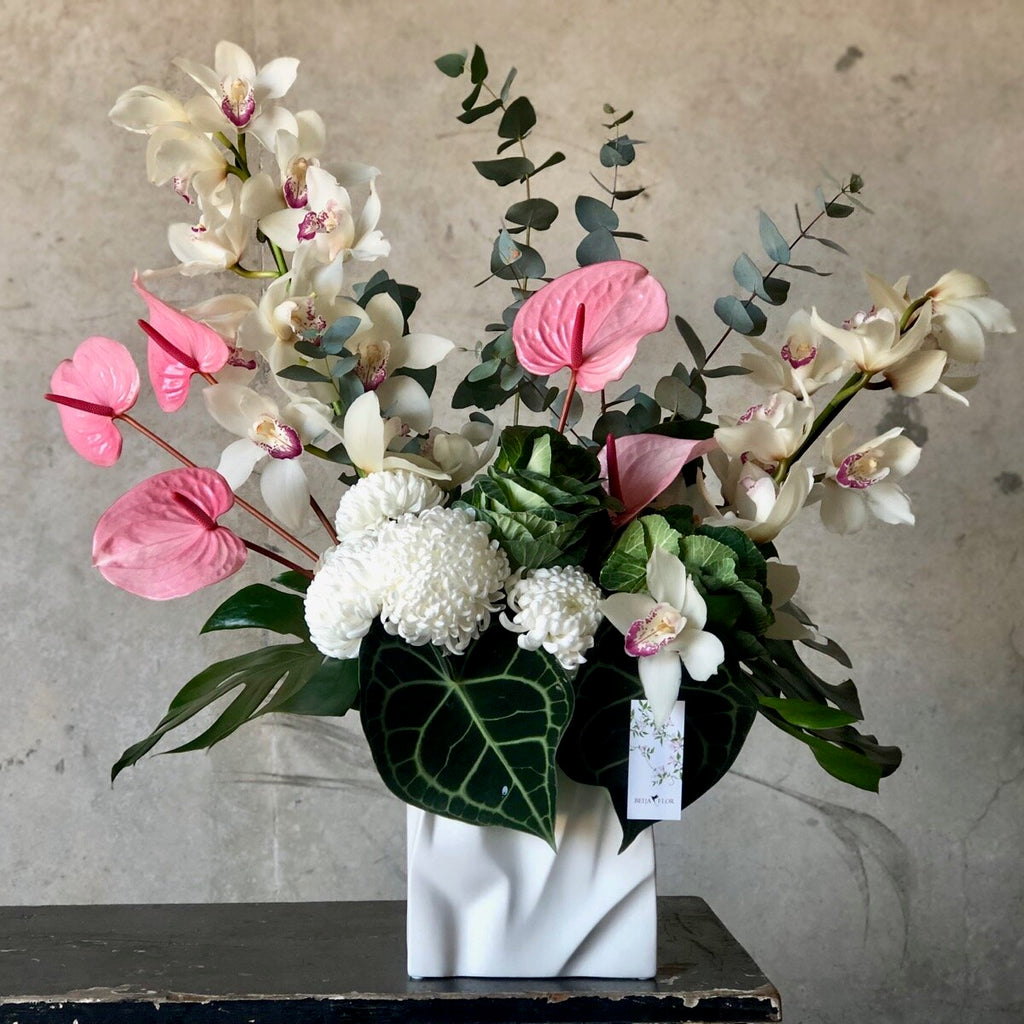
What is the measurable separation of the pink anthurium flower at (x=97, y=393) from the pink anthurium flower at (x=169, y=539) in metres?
0.07

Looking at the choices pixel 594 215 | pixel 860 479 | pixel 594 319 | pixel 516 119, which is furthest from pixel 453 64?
pixel 860 479

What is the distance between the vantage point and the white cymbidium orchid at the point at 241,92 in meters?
0.93

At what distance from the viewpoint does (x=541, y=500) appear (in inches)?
33.0

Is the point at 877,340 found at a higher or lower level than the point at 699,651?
higher

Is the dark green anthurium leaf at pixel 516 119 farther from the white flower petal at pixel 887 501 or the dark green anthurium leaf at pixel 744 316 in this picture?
the white flower petal at pixel 887 501

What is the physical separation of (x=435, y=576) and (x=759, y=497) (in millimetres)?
269

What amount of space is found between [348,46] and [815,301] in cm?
79

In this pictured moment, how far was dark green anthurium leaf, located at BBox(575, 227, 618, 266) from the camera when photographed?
975mm

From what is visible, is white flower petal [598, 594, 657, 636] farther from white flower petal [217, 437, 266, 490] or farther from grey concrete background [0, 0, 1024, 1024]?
grey concrete background [0, 0, 1024, 1024]

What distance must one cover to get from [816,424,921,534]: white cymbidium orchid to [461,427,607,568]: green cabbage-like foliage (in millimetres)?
196

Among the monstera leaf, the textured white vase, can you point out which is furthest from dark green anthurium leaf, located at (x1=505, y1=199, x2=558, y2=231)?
the textured white vase

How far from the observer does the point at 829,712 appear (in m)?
0.80

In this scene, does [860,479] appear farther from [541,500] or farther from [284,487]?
[284,487]

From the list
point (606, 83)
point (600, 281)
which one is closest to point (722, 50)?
point (606, 83)
